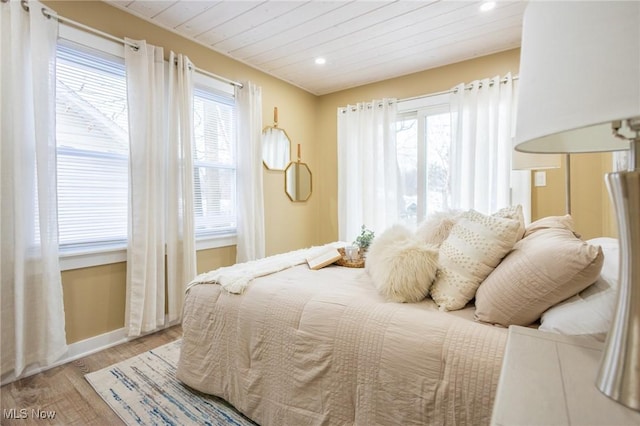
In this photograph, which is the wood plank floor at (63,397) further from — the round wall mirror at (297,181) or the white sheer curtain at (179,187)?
the round wall mirror at (297,181)

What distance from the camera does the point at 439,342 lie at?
A: 1.10 metres

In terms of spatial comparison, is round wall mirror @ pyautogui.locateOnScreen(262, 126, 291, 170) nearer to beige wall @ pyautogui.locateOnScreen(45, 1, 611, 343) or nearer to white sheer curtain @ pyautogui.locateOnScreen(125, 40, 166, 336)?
beige wall @ pyautogui.locateOnScreen(45, 1, 611, 343)

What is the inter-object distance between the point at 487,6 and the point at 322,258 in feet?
7.36

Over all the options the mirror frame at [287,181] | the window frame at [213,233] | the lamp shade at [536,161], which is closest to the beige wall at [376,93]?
the mirror frame at [287,181]

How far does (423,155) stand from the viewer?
3629 millimetres

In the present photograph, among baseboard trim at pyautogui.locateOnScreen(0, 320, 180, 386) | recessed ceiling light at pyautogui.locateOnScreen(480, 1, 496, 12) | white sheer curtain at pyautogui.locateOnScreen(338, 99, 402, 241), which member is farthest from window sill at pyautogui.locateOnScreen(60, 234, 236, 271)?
recessed ceiling light at pyautogui.locateOnScreen(480, 1, 496, 12)

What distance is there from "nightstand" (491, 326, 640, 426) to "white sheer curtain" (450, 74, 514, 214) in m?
2.51

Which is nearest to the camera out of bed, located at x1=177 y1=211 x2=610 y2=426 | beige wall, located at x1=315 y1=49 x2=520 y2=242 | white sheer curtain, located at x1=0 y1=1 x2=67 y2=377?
bed, located at x1=177 y1=211 x2=610 y2=426

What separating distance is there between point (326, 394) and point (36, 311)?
1.95 meters

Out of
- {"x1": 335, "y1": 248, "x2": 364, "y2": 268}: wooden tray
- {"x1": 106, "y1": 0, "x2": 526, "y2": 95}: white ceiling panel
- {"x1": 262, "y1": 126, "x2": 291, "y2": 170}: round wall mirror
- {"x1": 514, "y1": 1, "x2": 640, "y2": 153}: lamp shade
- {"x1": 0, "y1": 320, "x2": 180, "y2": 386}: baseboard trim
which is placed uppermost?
{"x1": 106, "y1": 0, "x2": 526, "y2": 95}: white ceiling panel

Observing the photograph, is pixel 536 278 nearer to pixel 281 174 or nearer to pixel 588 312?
pixel 588 312

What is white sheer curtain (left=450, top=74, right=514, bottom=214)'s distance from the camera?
9.87ft

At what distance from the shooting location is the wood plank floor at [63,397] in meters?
1.62

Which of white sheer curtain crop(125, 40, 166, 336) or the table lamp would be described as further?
white sheer curtain crop(125, 40, 166, 336)
